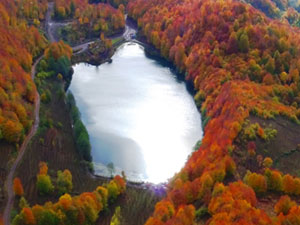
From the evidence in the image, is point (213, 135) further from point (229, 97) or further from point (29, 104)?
point (29, 104)

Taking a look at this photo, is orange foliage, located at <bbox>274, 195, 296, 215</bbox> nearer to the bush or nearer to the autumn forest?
the autumn forest

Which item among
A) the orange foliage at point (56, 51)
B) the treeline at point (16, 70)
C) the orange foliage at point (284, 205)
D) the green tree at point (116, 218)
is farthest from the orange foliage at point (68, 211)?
the orange foliage at point (56, 51)

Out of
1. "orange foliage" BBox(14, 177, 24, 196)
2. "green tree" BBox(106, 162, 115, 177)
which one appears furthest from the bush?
"orange foliage" BBox(14, 177, 24, 196)

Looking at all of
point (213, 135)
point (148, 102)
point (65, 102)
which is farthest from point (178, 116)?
point (65, 102)

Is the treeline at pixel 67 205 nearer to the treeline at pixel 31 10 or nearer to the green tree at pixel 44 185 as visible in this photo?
the green tree at pixel 44 185

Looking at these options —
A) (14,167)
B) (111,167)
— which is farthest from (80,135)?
(14,167)

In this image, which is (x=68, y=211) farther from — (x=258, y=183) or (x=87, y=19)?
(x=87, y=19)
